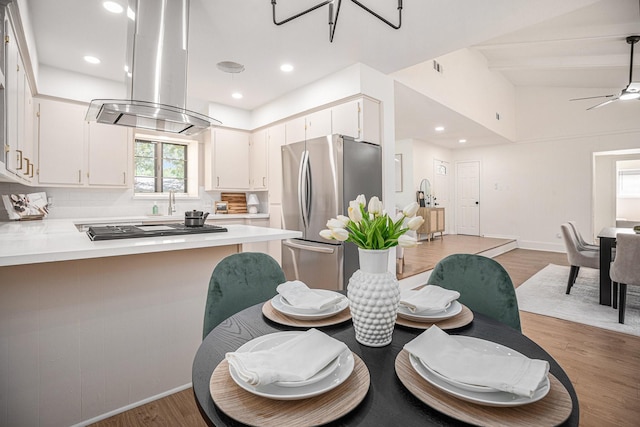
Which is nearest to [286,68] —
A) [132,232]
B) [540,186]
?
[132,232]

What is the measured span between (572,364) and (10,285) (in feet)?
11.2

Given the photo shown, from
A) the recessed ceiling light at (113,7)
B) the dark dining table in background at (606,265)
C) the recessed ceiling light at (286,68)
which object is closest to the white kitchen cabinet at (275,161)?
the recessed ceiling light at (286,68)

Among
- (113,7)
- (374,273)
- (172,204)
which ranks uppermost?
(113,7)

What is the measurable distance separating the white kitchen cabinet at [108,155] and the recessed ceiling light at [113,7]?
1.72m

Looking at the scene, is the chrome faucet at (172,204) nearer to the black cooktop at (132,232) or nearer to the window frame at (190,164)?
the window frame at (190,164)

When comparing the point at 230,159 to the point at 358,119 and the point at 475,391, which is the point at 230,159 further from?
the point at 475,391

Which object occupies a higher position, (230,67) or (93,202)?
(230,67)

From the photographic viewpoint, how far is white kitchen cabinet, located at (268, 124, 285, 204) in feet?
14.1

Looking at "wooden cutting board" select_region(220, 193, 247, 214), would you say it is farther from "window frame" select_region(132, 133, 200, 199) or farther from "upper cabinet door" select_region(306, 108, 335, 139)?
"upper cabinet door" select_region(306, 108, 335, 139)

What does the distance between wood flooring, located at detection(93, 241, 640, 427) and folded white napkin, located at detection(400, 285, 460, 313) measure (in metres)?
1.29

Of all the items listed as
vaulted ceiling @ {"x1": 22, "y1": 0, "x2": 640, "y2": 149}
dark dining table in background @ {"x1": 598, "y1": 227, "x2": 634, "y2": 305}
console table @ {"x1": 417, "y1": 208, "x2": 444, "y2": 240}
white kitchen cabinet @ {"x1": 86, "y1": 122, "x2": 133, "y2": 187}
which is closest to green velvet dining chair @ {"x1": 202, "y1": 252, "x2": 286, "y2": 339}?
vaulted ceiling @ {"x1": 22, "y1": 0, "x2": 640, "y2": 149}

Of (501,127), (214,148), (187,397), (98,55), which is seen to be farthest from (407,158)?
(187,397)

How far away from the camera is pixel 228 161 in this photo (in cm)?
471

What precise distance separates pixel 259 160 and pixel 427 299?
3993 millimetres
